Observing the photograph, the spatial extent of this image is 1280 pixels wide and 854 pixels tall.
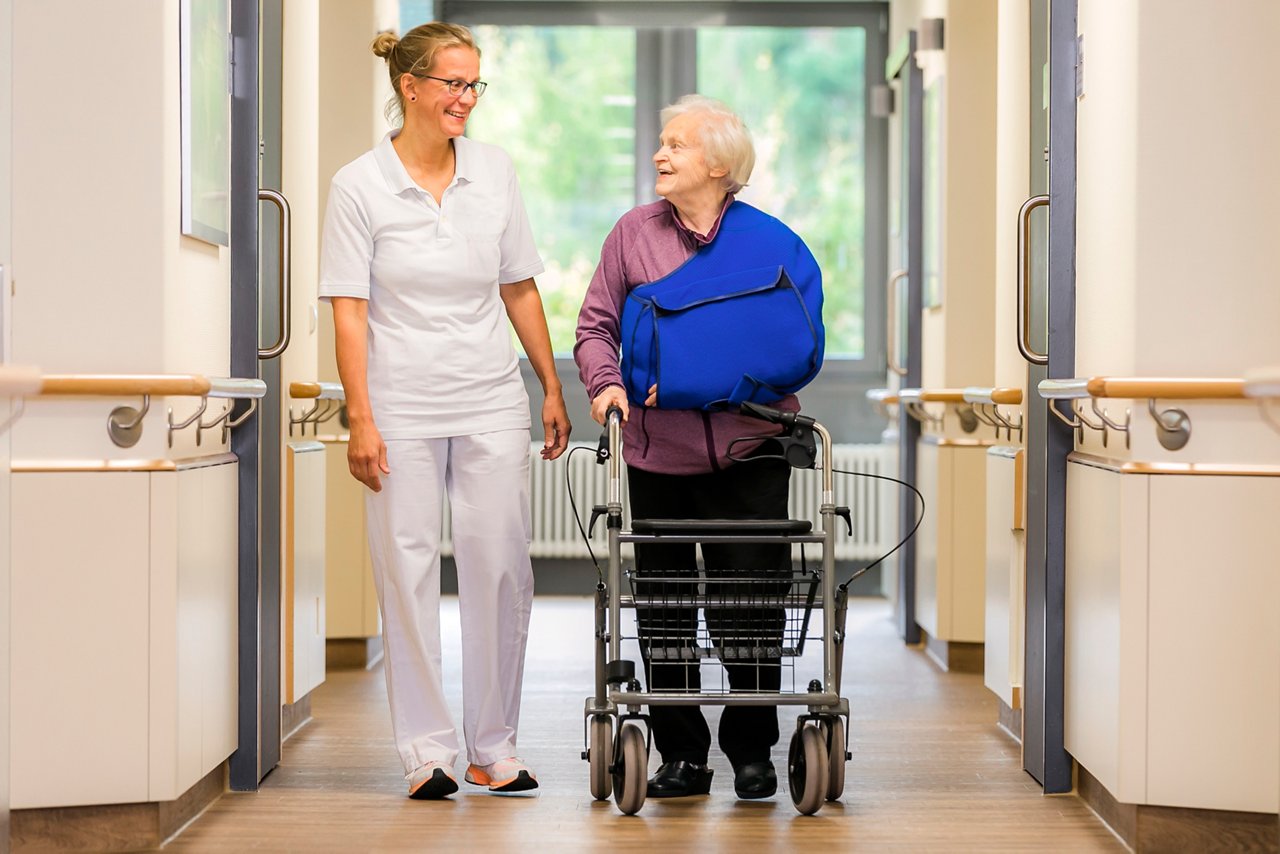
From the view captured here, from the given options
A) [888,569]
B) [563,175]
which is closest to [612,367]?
[888,569]

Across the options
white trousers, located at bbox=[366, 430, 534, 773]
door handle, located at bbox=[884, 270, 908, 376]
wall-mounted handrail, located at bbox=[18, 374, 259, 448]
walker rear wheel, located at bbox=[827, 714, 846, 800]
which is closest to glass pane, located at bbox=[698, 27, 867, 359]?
door handle, located at bbox=[884, 270, 908, 376]

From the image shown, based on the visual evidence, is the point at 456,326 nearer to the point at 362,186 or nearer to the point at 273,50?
the point at 362,186

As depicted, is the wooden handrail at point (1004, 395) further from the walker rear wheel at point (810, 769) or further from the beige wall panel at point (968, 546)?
the walker rear wheel at point (810, 769)

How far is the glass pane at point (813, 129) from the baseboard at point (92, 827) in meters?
4.60

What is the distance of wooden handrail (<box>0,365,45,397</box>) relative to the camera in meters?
1.79

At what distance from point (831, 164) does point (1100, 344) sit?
13.3 ft

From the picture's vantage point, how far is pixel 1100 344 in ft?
9.61

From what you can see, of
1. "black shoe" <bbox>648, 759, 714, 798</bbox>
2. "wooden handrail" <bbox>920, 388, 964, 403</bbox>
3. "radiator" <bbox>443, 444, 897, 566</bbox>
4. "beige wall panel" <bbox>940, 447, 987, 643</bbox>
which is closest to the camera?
"black shoe" <bbox>648, 759, 714, 798</bbox>

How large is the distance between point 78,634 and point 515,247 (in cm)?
115

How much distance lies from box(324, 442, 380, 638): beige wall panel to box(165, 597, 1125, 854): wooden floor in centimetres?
62

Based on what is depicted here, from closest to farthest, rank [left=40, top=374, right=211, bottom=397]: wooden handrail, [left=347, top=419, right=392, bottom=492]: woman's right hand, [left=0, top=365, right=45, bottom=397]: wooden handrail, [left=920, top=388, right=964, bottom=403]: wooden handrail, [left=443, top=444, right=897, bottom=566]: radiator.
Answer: [left=0, top=365, right=45, bottom=397]: wooden handrail < [left=40, top=374, right=211, bottom=397]: wooden handrail < [left=347, top=419, right=392, bottom=492]: woman's right hand < [left=920, top=388, right=964, bottom=403]: wooden handrail < [left=443, top=444, right=897, bottom=566]: radiator

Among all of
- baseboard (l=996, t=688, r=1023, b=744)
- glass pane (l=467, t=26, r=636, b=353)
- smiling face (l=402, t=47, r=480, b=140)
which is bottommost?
baseboard (l=996, t=688, r=1023, b=744)

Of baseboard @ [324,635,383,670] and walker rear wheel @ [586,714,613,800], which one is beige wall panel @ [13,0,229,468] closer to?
walker rear wheel @ [586,714,613,800]

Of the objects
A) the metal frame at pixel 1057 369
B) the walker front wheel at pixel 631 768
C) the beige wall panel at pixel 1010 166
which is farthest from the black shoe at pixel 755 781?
the beige wall panel at pixel 1010 166
